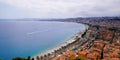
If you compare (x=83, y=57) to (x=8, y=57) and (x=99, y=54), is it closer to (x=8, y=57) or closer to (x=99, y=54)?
(x=99, y=54)

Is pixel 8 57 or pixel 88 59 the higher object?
pixel 88 59

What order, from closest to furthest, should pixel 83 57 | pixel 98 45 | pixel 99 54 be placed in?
1. pixel 83 57
2. pixel 99 54
3. pixel 98 45

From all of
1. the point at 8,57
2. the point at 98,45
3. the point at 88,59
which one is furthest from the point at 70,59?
the point at 8,57

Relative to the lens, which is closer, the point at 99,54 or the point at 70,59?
the point at 70,59

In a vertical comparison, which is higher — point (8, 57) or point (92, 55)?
point (92, 55)

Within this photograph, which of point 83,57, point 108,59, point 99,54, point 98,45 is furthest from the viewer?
point 98,45

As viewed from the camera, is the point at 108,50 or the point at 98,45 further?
the point at 98,45

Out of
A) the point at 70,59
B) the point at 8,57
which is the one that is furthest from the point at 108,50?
the point at 8,57

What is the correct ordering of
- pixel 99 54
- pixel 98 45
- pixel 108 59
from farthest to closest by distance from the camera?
pixel 98 45, pixel 99 54, pixel 108 59

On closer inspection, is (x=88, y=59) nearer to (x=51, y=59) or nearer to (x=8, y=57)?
(x=51, y=59)
